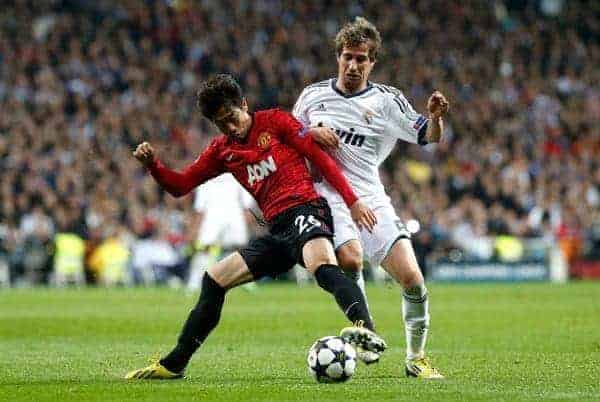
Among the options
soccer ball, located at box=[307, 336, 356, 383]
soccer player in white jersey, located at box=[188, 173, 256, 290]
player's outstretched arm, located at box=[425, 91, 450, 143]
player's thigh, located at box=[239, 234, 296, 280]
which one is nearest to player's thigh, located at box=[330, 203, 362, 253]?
player's thigh, located at box=[239, 234, 296, 280]

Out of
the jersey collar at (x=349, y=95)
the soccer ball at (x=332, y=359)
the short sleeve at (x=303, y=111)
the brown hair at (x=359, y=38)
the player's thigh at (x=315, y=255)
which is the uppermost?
the brown hair at (x=359, y=38)

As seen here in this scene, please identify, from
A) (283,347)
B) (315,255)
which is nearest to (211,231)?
(283,347)

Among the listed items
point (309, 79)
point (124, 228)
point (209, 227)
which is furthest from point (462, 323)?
point (309, 79)

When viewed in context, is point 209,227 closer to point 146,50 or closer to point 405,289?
point 146,50

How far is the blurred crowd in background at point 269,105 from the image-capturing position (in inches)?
1068

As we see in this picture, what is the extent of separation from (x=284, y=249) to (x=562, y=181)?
856 inches

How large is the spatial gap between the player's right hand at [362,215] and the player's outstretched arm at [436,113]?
77cm

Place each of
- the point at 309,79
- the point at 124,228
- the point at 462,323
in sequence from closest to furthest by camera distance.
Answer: the point at 462,323, the point at 124,228, the point at 309,79

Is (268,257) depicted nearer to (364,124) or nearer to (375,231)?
(375,231)

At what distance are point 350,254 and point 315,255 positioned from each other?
62cm

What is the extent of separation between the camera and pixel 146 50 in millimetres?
30812

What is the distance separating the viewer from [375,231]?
8711 mm

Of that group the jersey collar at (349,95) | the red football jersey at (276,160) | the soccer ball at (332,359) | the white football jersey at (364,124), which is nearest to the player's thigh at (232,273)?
the red football jersey at (276,160)

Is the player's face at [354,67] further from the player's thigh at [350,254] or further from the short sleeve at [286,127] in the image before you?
the player's thigh at [350,254]
